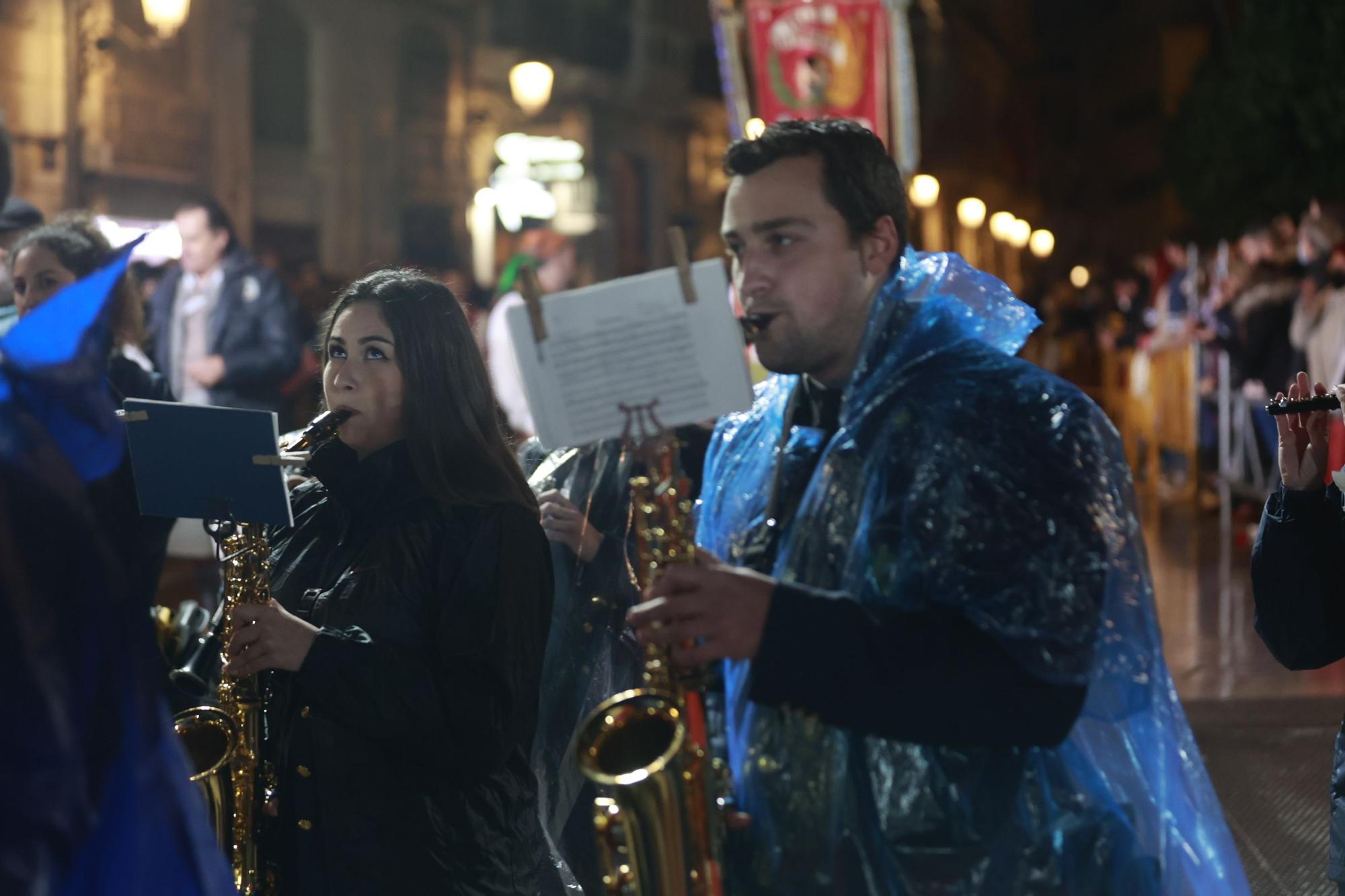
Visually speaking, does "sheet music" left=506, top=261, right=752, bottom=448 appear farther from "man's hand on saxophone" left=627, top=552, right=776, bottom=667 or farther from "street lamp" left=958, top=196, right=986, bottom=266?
"street lamp" left=958, top=196, right=986, bottom=266

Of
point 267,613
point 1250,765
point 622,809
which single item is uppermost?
point 267,613

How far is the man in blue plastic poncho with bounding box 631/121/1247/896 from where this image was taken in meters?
2.03

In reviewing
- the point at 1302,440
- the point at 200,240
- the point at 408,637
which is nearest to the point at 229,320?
the point at 200,240

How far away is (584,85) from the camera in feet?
97.0

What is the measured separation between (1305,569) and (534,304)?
157cm

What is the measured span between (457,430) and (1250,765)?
403 cm

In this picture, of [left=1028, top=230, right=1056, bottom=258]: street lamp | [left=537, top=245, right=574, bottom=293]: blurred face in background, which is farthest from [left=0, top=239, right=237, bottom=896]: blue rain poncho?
[left=1028, top=230, right=1056, bottom=258]: street lamp

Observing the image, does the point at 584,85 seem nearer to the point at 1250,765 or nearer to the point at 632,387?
the point at 1250,765

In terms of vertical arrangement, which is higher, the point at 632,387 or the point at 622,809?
the point at 632,387

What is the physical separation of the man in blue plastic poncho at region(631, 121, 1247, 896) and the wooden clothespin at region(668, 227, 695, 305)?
276mm

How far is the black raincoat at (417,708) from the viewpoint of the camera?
271cm

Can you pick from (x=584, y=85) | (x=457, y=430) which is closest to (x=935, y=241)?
(x=584, y=85)

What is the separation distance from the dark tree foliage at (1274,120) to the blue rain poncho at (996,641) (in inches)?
596

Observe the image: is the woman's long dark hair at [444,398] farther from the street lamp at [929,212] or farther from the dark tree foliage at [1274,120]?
the street lamp at [929,212]
